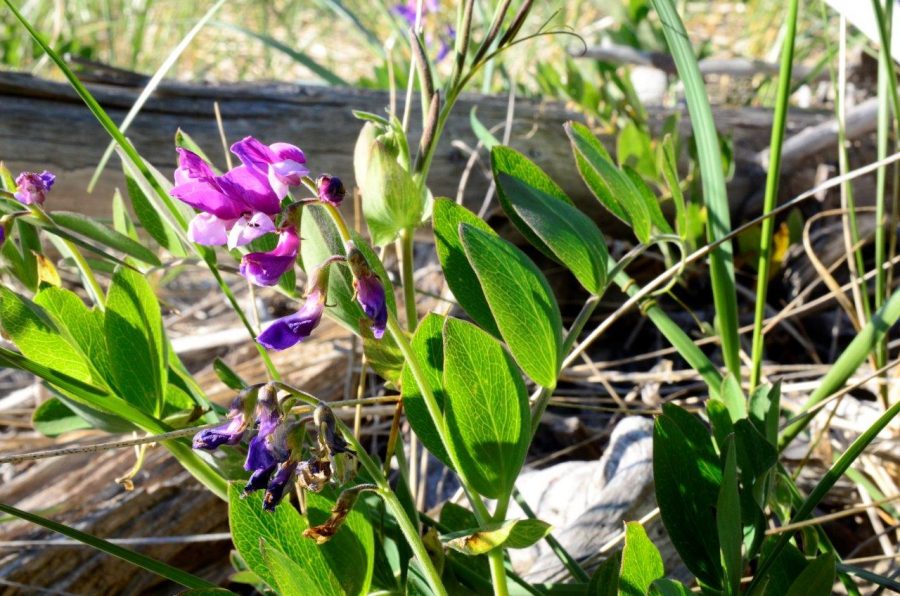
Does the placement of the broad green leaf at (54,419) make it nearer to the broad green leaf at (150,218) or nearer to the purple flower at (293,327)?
the broad green leaf at (150,218)

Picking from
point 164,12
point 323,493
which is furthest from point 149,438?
point 164,12

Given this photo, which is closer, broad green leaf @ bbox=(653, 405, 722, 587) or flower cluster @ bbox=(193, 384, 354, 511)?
flower cluster @ bbox=(193, 384, 354, 511)

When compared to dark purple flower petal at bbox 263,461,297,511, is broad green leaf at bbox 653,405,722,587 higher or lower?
lower

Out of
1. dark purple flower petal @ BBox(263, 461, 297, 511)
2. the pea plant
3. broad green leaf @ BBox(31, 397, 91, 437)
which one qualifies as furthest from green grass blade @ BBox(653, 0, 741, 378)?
broad green leaf @ BBox(31, 397, 91, 437)

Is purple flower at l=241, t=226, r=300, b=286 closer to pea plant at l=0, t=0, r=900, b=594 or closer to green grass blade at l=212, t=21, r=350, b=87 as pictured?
pea plant at l=0, t=0, r=900, b=594

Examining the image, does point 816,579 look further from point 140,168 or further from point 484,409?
point 140,168

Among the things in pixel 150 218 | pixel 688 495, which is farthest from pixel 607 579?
pixel 150 218
